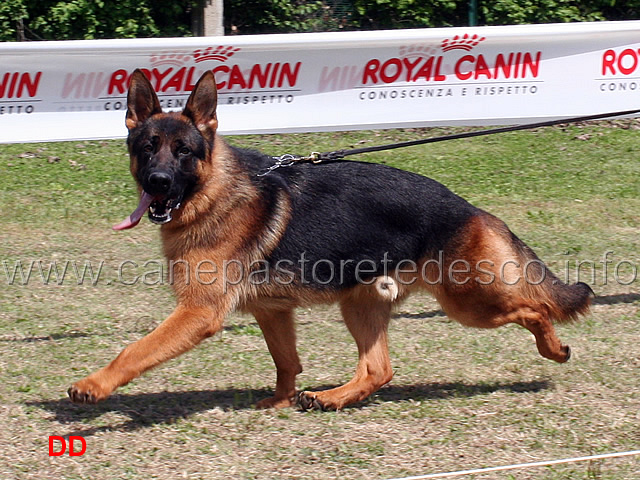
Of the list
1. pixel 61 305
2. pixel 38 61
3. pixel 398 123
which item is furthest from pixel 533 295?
pixel 38 61

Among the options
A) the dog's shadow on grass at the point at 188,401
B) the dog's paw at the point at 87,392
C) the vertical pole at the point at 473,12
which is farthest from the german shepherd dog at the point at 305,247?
the vertical pole at the point at 473,12

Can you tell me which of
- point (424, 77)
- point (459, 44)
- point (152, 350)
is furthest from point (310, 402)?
point (459, 44)

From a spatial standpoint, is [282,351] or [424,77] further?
[424,77]

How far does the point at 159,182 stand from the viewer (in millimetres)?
4305

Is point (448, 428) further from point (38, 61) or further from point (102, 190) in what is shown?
point (38, 61)

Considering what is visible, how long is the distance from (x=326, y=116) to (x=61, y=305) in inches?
170

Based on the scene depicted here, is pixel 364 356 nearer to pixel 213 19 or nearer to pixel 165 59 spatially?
pixel 165 59

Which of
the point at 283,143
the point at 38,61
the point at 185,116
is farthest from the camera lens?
the point at 283,143

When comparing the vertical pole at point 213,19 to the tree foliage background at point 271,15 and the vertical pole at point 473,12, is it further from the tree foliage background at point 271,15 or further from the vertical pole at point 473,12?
the vertical pole at point 473,12

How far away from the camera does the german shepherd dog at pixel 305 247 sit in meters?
4.48

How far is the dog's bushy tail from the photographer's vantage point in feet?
16.2

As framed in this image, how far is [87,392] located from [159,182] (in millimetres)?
1100

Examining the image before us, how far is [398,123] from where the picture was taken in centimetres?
978

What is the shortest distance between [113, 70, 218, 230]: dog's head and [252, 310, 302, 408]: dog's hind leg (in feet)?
3.13
